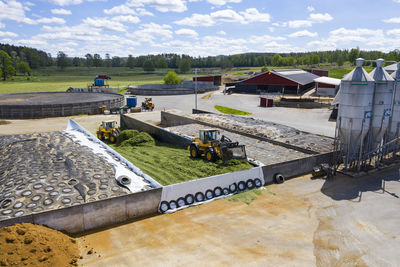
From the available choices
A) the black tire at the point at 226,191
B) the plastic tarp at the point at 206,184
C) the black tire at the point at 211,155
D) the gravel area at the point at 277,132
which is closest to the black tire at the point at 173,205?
the plastic tarp at the point at 206,184

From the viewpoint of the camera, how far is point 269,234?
12.1m

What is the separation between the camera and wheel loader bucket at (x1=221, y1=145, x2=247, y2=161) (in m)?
18.3

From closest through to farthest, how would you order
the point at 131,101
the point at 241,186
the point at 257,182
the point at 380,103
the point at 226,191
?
→ 1. the point at 226,191
2. the point at 241,186
3. the point at 257,182
4. the point at 380,103
5. the point at 131,101

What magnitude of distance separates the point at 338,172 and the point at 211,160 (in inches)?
318

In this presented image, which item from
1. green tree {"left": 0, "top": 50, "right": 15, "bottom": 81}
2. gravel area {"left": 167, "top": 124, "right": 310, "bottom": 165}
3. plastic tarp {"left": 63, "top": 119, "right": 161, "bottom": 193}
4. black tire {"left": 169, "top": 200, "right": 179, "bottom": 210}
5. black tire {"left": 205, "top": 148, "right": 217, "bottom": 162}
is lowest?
black tire {"left": 169, "top": 200, "right": 179, "bottom": 210}

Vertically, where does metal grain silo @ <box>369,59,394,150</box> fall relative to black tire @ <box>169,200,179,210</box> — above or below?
above

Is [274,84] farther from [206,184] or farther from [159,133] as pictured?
[206,184]

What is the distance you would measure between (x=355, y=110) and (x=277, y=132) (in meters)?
7.68

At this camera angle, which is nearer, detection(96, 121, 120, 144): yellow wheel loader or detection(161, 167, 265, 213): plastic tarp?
detection(161, 167, 265, 213): plastic tarp

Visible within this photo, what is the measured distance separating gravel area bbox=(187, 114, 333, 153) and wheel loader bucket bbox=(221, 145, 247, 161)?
614 centimetres

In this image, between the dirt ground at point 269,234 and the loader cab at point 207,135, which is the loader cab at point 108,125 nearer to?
the loader cab at point 207,135

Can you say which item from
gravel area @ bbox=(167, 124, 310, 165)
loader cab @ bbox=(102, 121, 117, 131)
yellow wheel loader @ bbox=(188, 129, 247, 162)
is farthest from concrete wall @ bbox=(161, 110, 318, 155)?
loader cab @ bbox=(102, 121, 117, 131)

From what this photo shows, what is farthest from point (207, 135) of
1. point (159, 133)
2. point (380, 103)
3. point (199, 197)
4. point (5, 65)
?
point (5, 65)

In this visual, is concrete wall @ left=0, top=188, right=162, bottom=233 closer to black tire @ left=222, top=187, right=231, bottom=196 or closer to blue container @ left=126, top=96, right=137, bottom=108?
black tire @ left=222, top=187, right=231, bottom=196
